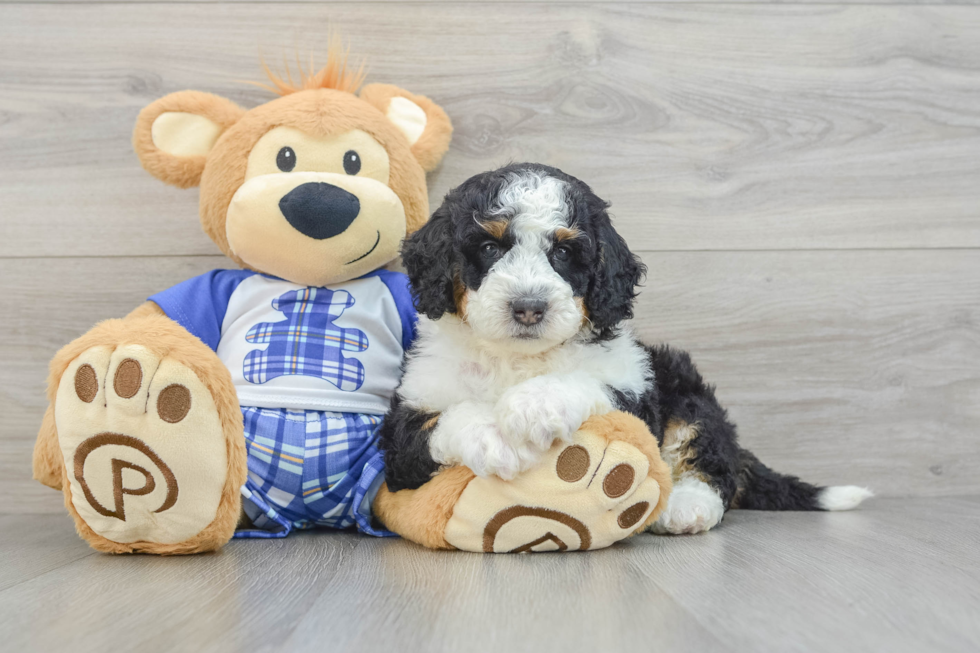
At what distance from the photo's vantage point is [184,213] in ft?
6.86

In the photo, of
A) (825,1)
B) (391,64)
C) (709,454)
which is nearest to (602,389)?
(709,454)

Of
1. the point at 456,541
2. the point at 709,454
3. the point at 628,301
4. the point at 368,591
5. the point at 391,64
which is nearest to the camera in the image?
the point at 368,591

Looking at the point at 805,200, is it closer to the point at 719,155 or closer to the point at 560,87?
the point at 719,155

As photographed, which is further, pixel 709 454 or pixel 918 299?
pixel 918 299

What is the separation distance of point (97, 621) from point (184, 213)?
1.35m

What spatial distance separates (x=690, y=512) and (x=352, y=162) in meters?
1.10

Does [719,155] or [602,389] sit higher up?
[719,155]

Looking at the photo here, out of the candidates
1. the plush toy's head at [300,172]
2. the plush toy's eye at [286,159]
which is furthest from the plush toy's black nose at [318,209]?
the plush toy's eye at [286,159]

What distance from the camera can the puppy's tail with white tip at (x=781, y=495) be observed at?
187cm

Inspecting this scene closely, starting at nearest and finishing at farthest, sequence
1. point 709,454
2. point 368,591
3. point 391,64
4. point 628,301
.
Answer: point 368,591, point 628,301, point 709,454, point 391,64

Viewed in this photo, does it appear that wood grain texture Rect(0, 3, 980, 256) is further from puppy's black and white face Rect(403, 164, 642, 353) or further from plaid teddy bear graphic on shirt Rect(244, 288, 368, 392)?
puppy's black and white face Rect(403, 164, 642, 353)

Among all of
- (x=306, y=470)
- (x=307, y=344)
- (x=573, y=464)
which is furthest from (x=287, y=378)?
(x=573, y=464)

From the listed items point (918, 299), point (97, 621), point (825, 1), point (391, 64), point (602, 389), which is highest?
point (825, 1)

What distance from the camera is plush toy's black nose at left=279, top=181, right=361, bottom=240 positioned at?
1.62 meters
